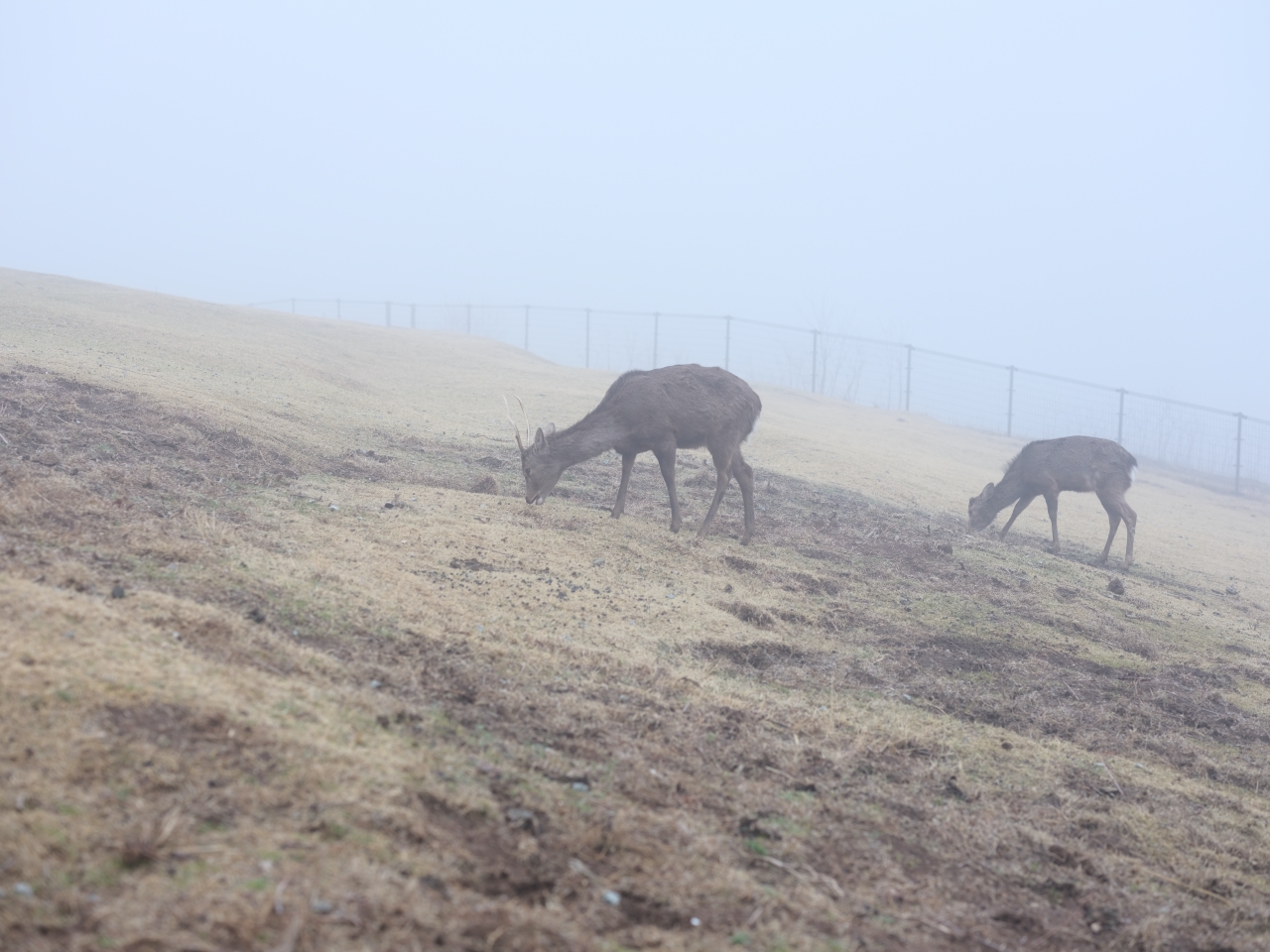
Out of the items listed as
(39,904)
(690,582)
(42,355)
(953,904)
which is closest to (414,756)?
(39,904)

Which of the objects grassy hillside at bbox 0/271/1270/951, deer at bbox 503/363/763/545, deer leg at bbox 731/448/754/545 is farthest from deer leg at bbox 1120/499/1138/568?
deer at bbox 503/363/763/545

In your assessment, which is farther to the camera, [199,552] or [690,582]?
[690,582]

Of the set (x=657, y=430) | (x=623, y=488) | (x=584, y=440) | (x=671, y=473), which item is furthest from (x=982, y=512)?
(x=584, y=440)

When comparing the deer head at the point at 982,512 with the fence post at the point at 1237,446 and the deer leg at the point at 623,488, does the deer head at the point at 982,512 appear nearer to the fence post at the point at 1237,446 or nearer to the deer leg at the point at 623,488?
the deer leg at the point at 623,488

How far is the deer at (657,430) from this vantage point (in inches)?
416

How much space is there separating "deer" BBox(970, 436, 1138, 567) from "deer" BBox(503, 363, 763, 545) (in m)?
5.99

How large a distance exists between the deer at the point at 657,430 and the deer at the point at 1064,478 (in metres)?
5.99

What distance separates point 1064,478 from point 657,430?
7.83m

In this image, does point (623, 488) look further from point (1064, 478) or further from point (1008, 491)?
point (1064, 478)

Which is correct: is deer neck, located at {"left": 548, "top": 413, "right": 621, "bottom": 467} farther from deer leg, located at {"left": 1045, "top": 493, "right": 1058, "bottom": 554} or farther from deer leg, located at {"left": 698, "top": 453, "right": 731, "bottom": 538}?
deer leg, located at {"left": 1045, "top": 493, "right": 1058, "bottom": 554}

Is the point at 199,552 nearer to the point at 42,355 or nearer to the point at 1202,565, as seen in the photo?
the point at 42,355

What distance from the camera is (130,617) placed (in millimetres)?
4391

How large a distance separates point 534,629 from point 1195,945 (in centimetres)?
382

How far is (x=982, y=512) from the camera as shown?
15359 millimetres
